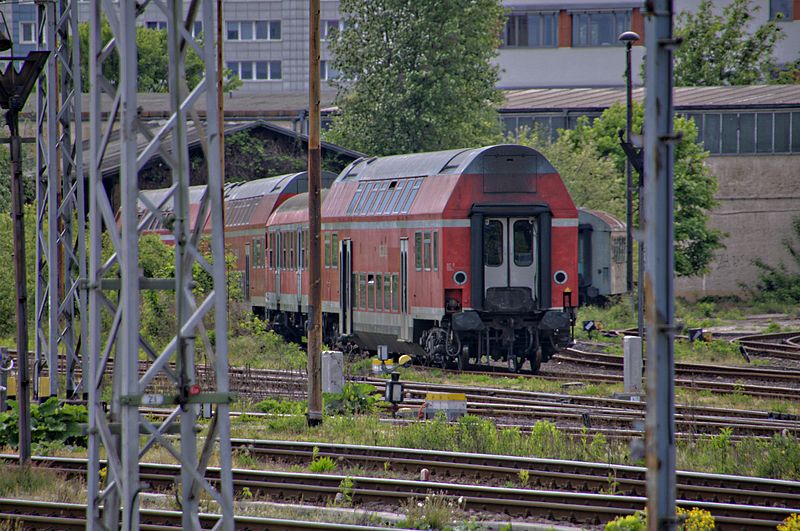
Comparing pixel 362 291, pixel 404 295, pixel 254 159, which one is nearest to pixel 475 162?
pixel 404 295

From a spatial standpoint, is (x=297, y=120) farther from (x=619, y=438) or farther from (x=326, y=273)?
(x=619, y=438)

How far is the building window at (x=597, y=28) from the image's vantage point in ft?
246

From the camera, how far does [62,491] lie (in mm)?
13336

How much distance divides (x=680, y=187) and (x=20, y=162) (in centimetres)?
3848

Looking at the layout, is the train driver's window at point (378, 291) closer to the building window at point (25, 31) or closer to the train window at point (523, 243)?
the train window at point (523, 243)

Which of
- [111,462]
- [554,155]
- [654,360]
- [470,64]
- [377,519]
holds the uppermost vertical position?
[470,64]

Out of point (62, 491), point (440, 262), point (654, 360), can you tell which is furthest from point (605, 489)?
point (440, 262)

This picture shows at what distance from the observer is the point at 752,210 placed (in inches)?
2180

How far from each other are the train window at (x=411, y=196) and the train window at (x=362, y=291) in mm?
2297

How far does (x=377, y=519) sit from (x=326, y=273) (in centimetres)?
1704

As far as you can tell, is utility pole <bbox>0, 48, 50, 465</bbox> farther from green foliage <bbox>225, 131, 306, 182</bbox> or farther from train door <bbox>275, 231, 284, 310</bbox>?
green foliage <bbox>225, 131, 306, 182</bbox>

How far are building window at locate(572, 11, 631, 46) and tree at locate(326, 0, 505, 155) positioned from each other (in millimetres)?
27607

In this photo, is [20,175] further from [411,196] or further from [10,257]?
[10,257]

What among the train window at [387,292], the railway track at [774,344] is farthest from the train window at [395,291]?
the railway track at [774,344]
